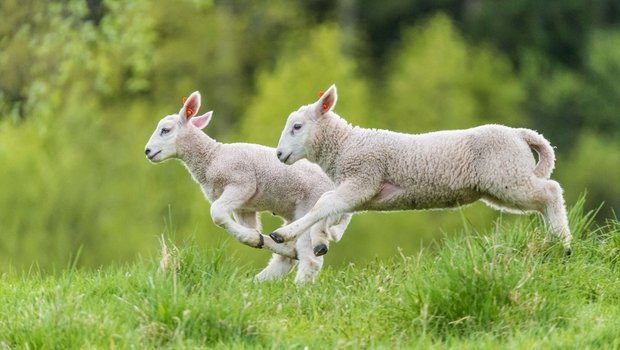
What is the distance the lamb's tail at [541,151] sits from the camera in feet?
30.0

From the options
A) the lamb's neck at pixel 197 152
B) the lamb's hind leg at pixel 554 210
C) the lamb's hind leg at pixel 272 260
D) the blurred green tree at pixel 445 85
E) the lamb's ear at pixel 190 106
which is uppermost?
the lamb's ear at pixel 190 106

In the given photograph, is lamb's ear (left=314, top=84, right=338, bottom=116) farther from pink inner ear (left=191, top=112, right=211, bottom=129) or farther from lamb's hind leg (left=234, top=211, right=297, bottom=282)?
pink inner ear (left=191, top=112, right=211, bottom=129)

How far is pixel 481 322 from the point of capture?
24.9ft

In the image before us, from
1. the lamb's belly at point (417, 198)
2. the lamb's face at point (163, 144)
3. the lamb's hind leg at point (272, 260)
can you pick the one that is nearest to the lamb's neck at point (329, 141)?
the lamb's belly at point (417, 198)

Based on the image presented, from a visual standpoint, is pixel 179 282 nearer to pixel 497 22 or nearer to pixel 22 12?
pixel 22 12

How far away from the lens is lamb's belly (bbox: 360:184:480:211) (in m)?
9.23

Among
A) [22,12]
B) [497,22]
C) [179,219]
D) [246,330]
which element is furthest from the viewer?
[497,22]

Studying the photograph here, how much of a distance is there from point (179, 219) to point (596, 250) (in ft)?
93.3

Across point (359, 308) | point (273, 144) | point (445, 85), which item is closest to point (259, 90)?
point (445, 85)

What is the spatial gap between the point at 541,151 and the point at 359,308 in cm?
182

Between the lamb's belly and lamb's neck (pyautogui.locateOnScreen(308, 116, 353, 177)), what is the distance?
1.55 feet

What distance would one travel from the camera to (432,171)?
9.18 metres

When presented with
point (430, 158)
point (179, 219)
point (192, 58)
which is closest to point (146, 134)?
point (179, 219)

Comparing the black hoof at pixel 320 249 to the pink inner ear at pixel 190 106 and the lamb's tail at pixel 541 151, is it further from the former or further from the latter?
the pink inner ear at pixel 190 106
